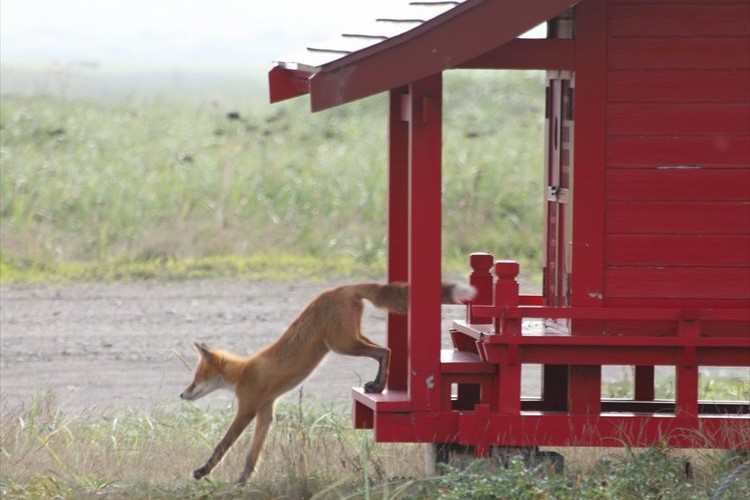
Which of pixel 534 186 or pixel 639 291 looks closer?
pixel 639 291

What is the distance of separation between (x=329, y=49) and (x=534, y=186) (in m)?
12.1

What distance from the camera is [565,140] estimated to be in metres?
8.09

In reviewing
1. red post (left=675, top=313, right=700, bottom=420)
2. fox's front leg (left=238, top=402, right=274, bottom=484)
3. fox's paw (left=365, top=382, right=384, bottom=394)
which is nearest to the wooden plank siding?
red post (left=675, top=313, right=700, bottom=420)

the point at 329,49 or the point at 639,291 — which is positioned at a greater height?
the point at 329,49

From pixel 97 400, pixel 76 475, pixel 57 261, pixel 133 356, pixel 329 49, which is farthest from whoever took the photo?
pixel 57 261

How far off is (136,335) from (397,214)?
653cm

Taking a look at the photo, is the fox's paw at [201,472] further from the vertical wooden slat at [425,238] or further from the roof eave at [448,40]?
the roof eave at [448,40]

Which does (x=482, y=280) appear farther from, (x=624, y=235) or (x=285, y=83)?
(x=285, y=83)

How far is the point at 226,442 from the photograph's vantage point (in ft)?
27.0

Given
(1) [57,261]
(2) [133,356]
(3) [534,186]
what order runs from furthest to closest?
(3) [534,186] → (1) [57,261] → (2) [133,356]

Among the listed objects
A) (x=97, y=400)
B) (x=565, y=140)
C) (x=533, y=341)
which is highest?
(x=565, y=140)

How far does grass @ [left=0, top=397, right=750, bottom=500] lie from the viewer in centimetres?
707

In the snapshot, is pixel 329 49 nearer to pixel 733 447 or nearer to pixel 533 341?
pixel 533 341

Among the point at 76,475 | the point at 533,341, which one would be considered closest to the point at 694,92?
the point at 533,341
